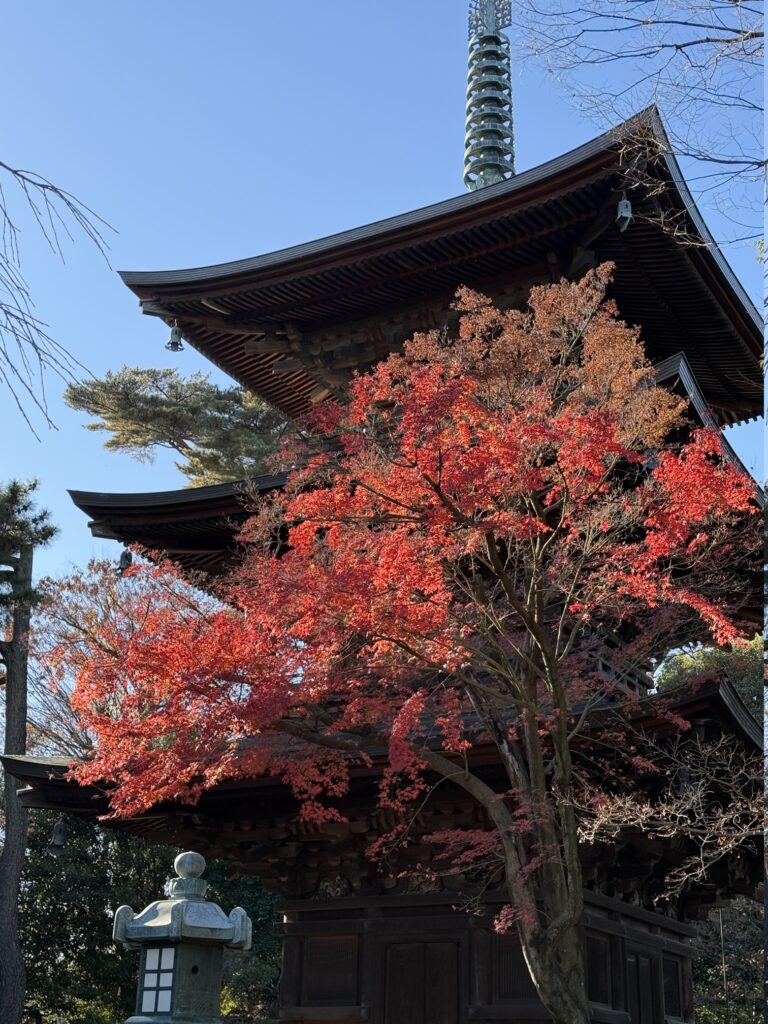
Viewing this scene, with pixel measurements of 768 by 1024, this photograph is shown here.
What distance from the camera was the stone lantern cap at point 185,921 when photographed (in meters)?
6.33

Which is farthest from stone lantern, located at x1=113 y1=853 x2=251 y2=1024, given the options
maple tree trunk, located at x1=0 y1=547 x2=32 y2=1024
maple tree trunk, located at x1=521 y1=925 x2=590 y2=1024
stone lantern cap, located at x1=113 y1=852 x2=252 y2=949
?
maple tree trunk, located at x1=0 y1=547 x2=32 y2=1024

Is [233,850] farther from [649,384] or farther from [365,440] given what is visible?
[649,384]

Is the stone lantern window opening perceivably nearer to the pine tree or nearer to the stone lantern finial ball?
the stone lantern finial ball

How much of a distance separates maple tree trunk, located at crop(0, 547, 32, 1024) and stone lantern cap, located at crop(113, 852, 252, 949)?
527 inches

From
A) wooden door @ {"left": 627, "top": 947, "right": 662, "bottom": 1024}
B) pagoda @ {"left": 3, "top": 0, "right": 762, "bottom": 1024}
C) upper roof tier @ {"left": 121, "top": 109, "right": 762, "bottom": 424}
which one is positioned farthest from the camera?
upper roof tier @ {"left": 121, "top": 109, "right": 762, "bottom": 424}

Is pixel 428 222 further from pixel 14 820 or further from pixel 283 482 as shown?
pixel 14 820

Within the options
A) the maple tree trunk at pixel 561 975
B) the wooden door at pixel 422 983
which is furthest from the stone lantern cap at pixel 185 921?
the wooden door at pixel 422 983

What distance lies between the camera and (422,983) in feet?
33.4

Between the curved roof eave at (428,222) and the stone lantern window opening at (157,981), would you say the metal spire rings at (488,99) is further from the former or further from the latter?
the stone lantern window opening at (157,981)

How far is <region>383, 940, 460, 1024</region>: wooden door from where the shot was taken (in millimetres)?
10008

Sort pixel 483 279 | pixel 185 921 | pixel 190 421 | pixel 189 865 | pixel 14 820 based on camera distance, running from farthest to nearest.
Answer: pixel 190 421, pixel 14 820, pixel 483 279, pixel 189 865, pixel 185 921

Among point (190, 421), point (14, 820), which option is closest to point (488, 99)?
point (190, 421)

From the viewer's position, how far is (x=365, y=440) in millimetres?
8969

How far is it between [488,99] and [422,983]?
17.9 metres
